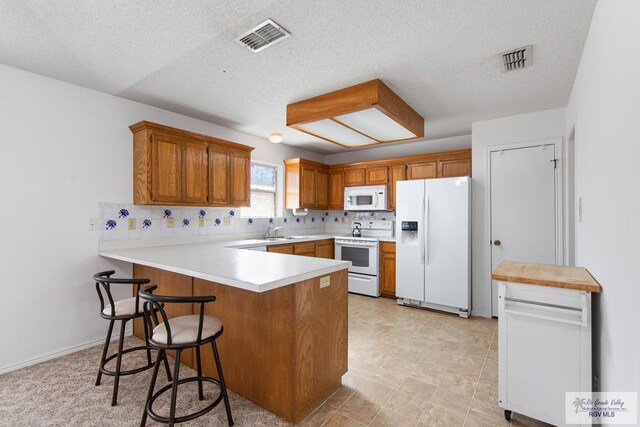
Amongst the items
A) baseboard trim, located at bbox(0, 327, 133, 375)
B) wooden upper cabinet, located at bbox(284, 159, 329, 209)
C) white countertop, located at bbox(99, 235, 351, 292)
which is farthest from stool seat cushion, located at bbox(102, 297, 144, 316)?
wooden upper cabinet, located at bbox(284, 159, 329, 209)

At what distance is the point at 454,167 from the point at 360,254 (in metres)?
1.89

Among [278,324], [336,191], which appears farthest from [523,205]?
[278,324]

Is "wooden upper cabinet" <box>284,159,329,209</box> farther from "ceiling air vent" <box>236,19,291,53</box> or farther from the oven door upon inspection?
"ceiling air vent" <box>236,19,291,53</box>

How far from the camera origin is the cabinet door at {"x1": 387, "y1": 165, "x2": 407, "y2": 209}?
4727 mm

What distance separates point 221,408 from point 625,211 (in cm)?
238

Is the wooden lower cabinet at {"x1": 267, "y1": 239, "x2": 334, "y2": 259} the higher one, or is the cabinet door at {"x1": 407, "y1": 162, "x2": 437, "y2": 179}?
the cabinet door at {"x1": 407, "y1": 162, "x2": 437, "y2": 179}

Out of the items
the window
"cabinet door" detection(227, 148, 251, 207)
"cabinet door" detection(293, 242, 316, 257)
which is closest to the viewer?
"cabinet door" detection(227, 148, 251, 207)

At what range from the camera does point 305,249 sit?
450 centimetres

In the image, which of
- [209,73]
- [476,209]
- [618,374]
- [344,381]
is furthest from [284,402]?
[476,209]

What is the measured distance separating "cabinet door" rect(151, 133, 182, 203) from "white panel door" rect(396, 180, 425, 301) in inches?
113

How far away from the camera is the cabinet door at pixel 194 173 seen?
3.34 meters

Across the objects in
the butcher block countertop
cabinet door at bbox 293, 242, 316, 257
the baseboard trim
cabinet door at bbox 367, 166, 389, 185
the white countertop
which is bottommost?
the baseboard trim

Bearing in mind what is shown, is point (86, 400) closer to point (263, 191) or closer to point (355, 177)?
point (263, 191)

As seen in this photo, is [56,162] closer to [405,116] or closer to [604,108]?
[405,116]
